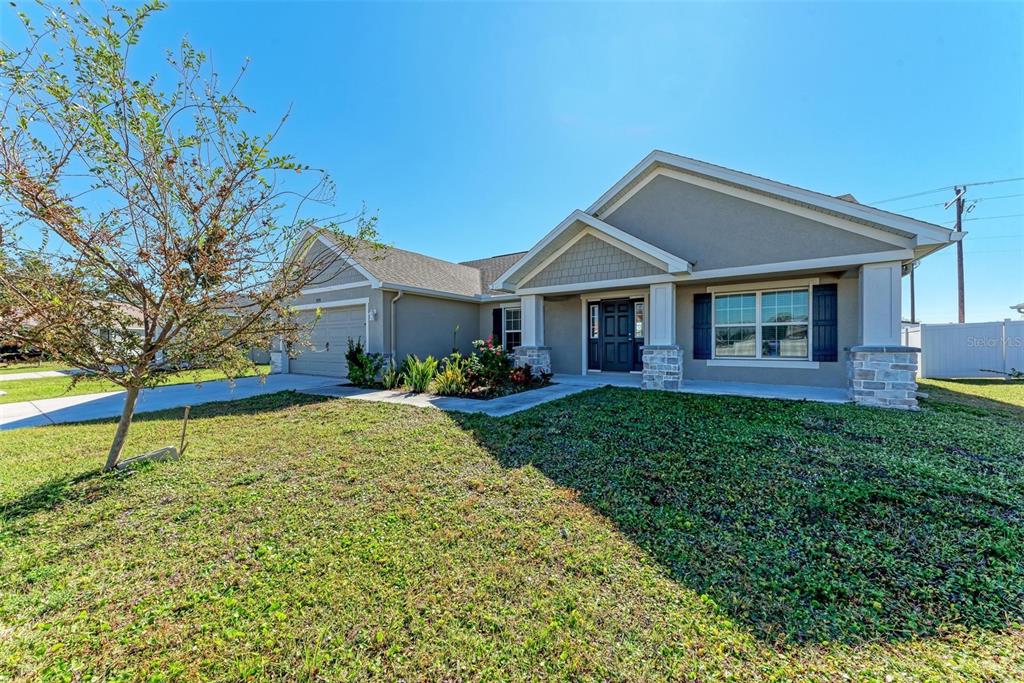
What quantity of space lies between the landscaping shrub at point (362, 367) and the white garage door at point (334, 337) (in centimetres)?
109

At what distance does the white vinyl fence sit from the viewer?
40.4 ft

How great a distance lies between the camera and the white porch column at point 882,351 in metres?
6.84

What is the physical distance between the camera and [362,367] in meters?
10.9

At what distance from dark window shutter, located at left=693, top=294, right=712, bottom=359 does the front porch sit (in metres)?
0.74

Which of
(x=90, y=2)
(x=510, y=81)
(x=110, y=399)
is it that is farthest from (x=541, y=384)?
(x=110, y=399)

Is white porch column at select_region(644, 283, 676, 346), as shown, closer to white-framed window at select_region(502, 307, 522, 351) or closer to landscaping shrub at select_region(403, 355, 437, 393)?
landscaping shrub at select_region(403, 355, 437, 393)

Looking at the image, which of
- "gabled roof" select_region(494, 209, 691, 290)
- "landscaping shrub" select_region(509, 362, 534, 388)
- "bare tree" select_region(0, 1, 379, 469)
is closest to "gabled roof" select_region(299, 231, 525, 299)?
"gabled roof" select_region(494, 209, 691, 290)

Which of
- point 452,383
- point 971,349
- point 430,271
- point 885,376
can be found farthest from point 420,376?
point 971,349

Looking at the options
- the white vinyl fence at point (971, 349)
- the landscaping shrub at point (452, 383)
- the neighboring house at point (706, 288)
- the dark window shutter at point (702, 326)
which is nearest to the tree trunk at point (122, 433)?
the neighboring house at point (706, 288)

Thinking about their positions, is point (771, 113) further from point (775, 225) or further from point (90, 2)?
point (90, 2)

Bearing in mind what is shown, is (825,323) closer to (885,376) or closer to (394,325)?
(885,376)

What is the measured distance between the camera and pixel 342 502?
12.1 feet

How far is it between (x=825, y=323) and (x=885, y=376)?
1807 mm

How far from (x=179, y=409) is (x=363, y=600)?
26.5 ft
